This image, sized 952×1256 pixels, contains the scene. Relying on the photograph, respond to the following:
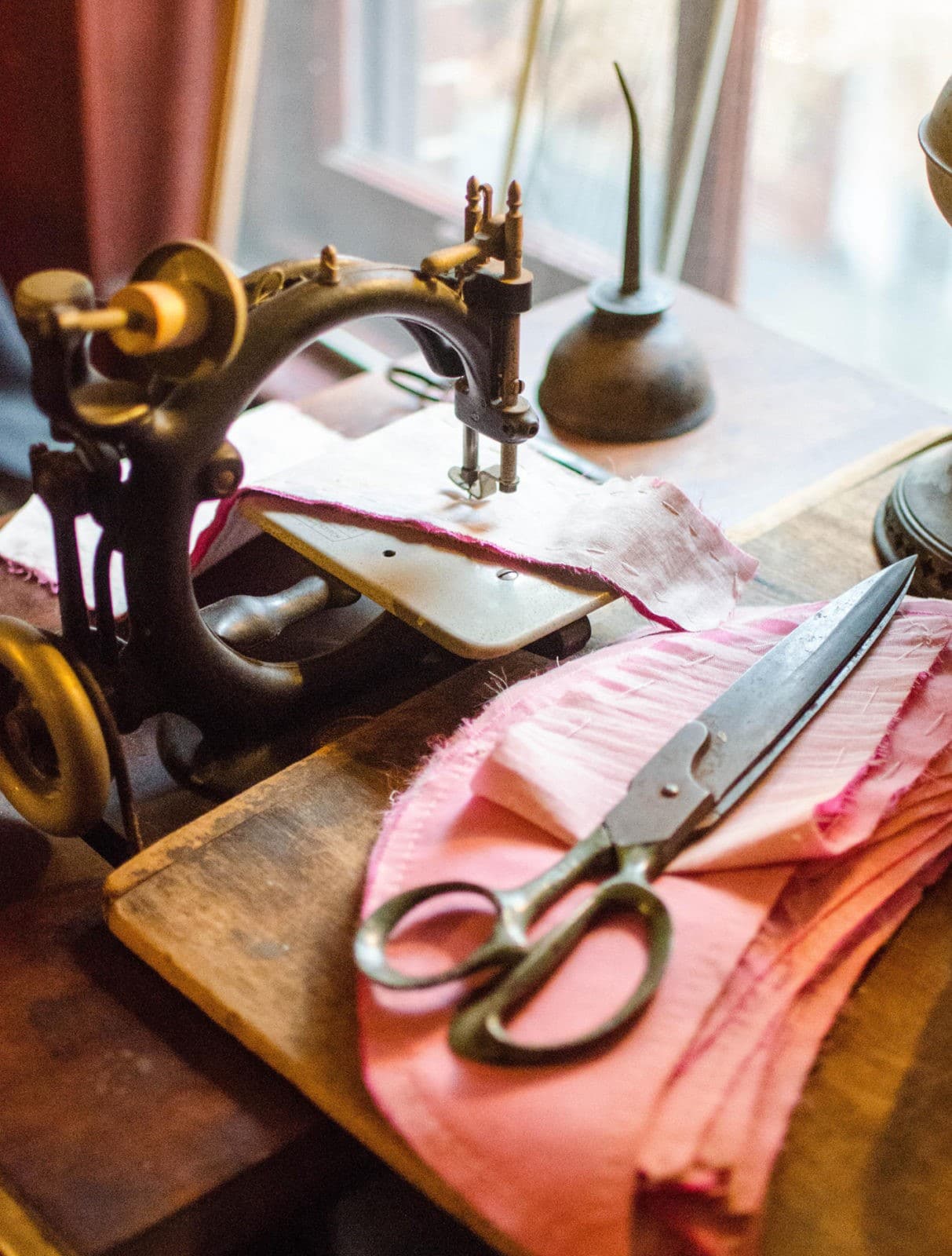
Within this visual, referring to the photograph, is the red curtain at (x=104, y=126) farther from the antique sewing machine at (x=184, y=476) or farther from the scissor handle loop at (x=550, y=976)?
the scissor handle loop at (x=550, y=976)

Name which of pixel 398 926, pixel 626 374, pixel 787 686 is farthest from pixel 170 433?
pixel 626 374

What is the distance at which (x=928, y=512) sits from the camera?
110cm

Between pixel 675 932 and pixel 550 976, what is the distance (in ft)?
0.25

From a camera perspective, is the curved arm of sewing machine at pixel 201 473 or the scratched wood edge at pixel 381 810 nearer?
the scratched wood edge at pixel 381 810

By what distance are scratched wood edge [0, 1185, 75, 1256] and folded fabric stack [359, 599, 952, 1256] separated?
18 cm

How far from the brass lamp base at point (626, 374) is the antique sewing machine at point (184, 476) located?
321mm

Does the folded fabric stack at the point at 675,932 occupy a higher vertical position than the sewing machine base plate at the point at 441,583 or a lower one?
lower

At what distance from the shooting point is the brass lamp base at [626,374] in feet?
4.18

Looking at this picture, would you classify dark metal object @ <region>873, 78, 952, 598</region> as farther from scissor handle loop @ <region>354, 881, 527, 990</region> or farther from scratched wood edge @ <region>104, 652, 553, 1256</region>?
scissor handle loop @ <region>354, 881, 527, 990</region>

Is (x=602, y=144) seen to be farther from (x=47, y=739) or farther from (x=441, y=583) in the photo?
(x=47, y=739)

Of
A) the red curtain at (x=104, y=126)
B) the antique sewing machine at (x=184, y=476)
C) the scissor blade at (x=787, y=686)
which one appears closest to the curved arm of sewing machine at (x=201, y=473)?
the antique sewing machine at (x=184, y=476)

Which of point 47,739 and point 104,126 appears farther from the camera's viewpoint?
point 104,126

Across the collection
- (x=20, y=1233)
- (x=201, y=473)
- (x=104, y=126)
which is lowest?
(x=20, y=1233)

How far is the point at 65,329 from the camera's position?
27.1 inches
